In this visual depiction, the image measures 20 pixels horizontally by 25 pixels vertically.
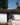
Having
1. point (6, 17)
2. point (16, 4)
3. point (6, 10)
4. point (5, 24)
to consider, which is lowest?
point (5, 24)

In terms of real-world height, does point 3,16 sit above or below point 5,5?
below

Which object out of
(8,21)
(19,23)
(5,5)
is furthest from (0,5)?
(19,23)

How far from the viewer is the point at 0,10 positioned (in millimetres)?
570

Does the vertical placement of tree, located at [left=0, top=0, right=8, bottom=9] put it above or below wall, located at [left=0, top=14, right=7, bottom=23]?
above

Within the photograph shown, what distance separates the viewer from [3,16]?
0.58 m

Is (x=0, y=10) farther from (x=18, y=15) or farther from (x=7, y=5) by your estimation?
(x=18, y=15)

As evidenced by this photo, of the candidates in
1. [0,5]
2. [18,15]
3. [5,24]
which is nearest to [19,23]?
[18,15]

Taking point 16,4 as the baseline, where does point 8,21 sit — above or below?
below

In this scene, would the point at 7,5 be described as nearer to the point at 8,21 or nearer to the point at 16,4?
the point at 16,4

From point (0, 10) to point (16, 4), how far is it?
34 centimetres

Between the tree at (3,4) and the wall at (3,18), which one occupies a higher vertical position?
the tree at (3,4)

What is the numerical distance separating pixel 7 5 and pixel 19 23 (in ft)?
1.34

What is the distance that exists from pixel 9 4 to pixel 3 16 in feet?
0.88

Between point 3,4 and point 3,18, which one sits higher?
point 3,4
